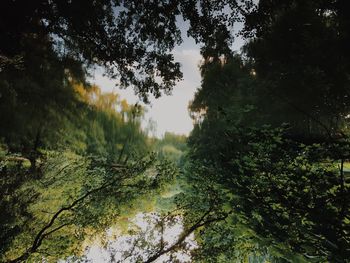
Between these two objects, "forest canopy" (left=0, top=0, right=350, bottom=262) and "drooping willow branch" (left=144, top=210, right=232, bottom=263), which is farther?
"drooping willow branch" (left=144, top=210, right=232, bottom=263)

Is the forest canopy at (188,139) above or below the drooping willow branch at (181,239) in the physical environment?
above

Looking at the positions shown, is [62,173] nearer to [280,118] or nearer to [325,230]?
[325,230]

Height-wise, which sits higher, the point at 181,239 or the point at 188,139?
the point at 188,139

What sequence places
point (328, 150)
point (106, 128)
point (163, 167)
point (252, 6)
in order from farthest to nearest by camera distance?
point (106, 128) < point (163, 167) < point (252, 6) < point (328, 150)

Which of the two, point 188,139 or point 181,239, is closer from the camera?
point 181,239

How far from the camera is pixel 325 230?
11.4ft

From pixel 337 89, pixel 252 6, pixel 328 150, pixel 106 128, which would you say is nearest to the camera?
pixel 328 150

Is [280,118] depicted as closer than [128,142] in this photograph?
Yes

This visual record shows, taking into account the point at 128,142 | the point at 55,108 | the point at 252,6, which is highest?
the point at 252,6

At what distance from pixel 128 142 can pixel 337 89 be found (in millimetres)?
13055

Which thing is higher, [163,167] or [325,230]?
[325,230]

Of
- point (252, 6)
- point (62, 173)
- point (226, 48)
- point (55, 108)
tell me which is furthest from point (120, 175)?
point (252, 6)

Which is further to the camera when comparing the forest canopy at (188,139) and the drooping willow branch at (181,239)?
the drooping willow branch at (181,239)

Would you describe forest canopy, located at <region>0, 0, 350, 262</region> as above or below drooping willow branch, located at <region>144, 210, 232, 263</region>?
above
